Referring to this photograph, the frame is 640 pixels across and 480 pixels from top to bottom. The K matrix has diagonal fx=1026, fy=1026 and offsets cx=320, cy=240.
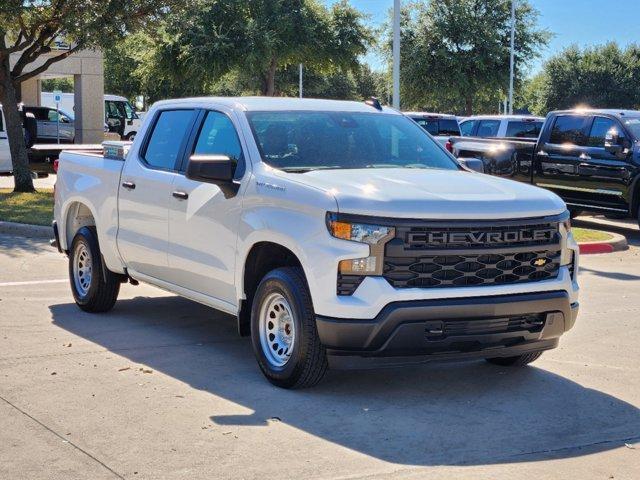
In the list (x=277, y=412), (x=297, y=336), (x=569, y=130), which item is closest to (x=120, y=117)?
(x=569, y=130)

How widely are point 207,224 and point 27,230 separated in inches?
344

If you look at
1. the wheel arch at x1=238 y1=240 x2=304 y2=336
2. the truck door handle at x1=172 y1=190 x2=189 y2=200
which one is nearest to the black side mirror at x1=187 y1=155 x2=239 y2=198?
the wheel arch at x1=238 y1=240 x2=304 y2=336

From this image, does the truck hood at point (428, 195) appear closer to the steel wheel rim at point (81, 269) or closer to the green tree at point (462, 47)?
the steel wheel rim at point (81, 269)

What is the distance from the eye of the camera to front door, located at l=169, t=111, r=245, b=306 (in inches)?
282

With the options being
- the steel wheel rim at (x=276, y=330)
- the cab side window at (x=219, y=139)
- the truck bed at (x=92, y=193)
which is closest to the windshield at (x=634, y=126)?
the truck bed at (x=92, y=193)

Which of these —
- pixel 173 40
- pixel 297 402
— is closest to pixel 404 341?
pixel 297 402

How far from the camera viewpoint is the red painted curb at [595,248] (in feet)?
48.0

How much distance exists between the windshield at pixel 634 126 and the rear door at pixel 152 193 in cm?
1006

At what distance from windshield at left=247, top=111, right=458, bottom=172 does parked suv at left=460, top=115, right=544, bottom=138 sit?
49.4ft

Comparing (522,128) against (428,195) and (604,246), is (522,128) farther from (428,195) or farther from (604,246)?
(428,195)

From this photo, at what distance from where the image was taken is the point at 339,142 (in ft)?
24.6

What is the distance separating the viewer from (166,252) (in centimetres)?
798

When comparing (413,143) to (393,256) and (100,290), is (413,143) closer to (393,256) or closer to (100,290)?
(393,256)

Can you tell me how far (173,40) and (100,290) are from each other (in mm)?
29888
